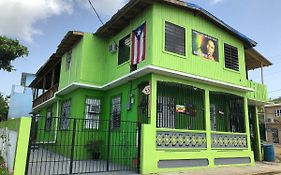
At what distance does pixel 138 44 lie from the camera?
35.9 ft

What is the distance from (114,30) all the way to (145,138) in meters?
6.61

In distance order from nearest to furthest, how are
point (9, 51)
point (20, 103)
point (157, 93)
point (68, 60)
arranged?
point (157, 93) < point (9, 51) < point (68, 60) < point (20, 103)

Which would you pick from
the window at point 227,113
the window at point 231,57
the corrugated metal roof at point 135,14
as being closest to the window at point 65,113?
the corrugated metal roof at point 135,14

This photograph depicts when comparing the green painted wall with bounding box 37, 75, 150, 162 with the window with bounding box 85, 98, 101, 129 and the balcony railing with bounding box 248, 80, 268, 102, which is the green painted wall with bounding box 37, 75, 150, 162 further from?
the balcony railing with bounding box 248, 80, 268, 102

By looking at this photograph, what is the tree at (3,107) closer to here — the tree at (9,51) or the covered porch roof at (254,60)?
the tree at (9,51)

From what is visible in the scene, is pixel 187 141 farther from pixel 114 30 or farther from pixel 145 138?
pixel 114 30

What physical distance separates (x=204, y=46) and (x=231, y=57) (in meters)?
2.21

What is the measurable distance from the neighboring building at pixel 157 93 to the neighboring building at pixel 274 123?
30.5 m

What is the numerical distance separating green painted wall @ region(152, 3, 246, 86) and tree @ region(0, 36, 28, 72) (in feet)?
31.0

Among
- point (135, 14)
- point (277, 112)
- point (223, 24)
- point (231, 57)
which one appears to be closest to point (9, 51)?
point (135, 14)

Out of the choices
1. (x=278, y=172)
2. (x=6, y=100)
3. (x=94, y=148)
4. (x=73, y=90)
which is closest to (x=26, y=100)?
(x=6, y=100)

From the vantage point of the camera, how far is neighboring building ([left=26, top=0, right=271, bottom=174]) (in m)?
9.68

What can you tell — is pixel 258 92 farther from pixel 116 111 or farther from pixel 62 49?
pixel 62 49

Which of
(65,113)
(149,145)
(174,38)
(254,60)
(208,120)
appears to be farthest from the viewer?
(254,60)
